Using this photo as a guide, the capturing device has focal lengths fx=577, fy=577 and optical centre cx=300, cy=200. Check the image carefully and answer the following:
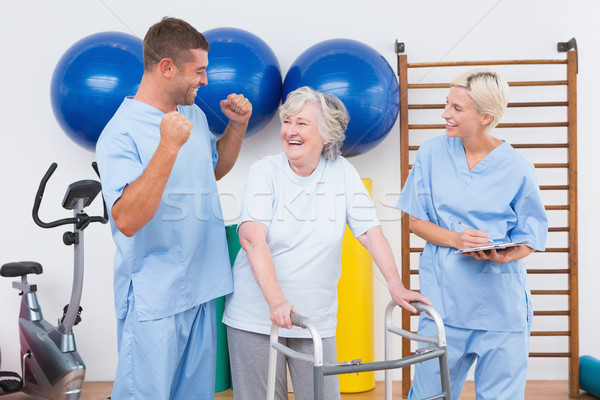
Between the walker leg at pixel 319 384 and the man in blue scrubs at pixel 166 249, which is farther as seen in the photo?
the man in blue scrubs at pixel 166 249

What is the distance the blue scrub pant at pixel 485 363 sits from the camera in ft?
5.80

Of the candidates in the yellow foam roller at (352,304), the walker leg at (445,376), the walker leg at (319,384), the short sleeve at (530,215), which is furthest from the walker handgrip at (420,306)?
the yellow foam roller at (352,304)

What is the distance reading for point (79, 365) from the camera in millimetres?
2533

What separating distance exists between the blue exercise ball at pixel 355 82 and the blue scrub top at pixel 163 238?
1013mm

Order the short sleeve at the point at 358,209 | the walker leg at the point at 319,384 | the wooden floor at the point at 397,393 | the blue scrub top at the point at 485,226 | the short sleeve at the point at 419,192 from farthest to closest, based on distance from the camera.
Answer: the wooden floor at the point at 397,393 → the short sleeve at the point at 419,192 → the blue scrub top at the point at 485,226 → the short sleeve at the point at 358,209 → the walker leg at the point at 319,384

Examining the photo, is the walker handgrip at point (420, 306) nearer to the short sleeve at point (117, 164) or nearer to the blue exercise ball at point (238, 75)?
the short sleeve at point (117, 164)

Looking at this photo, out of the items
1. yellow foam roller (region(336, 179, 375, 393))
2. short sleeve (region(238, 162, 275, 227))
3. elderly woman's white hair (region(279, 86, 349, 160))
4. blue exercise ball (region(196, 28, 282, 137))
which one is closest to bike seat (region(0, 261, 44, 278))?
blue exercise ball (region(196, 28, 282, 137))

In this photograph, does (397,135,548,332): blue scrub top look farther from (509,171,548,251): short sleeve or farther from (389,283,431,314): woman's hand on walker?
(389,283,431,314): woman's hand on walker

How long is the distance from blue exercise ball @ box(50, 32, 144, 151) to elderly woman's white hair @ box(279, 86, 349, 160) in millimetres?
1125

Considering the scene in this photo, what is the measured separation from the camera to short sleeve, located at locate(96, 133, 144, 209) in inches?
58.4

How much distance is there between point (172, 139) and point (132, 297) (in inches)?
19.4

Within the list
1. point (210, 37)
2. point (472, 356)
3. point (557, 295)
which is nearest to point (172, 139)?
point (472, 356)

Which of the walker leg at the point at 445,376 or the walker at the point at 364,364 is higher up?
the walker at the point at 364,364

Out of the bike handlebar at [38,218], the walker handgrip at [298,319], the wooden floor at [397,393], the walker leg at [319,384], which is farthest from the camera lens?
the wooden floor at [397,393]
